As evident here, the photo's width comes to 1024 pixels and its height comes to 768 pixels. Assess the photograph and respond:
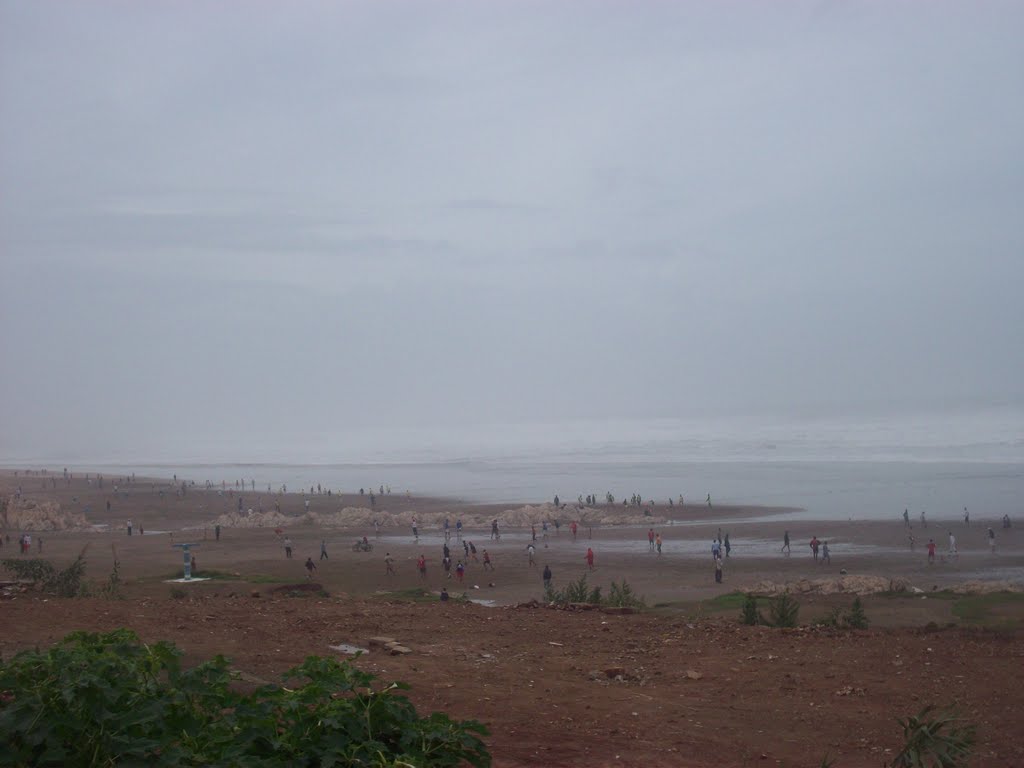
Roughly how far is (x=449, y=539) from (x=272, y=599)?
22.6 m

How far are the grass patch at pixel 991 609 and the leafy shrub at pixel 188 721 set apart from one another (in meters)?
14.4

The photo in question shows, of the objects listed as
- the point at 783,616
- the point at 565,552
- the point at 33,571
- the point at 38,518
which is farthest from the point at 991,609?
the point at 38,518

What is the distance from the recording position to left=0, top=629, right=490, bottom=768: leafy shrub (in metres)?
4.09

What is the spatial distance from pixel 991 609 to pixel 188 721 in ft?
58.8

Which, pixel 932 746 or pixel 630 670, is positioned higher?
pixel 932 746

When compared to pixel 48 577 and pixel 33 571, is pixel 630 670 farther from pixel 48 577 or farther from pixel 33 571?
pixel 33 571

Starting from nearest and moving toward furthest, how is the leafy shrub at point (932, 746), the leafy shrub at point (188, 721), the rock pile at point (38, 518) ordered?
the leafy shrub at point (188, 721) < the leafy shrub at point (932, 746) < the rock pile at point (38, 518)

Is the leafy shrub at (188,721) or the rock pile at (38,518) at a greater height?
the leafy shrub at (188,721)

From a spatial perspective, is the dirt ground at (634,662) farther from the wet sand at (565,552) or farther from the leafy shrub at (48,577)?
the wet sand at (565,552)

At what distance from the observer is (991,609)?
18.1m

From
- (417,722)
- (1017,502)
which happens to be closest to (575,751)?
(417,722)

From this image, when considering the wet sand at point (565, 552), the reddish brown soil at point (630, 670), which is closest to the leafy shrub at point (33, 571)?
the reddish brown soil at point (630, 670)

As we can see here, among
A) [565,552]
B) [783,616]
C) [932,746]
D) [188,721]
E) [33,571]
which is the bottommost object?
[565,552]

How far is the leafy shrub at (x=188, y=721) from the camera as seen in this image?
409cm
